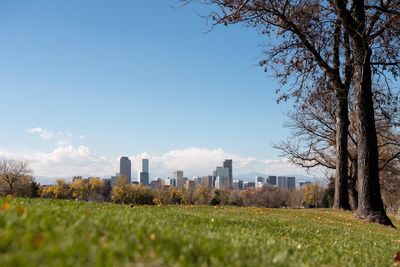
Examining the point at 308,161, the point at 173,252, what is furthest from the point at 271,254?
the point at 308,161

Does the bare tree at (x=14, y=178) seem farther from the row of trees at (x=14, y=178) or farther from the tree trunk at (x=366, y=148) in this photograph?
the tree trunk at (x=366, y=148)

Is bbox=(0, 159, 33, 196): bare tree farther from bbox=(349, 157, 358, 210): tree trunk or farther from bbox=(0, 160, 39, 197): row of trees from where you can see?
bbox=(349, 157, 358, 210): tree trunk

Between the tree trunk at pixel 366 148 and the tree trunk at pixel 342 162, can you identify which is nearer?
the tree trunk at pixel 366 148

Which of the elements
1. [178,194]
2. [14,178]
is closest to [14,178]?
[14,178]

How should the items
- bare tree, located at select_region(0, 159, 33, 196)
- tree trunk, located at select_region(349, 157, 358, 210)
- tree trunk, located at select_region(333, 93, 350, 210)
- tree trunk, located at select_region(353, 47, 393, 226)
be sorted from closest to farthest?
tree trunk, located at select_region(353, 47, 393, 226) < tree trunk, located at select_region(333, 93, 350, 210) < tree trunk, located at select_region(349, 157, 358, 210) < bare tree, located at select_region(0, 159, 33, 196)

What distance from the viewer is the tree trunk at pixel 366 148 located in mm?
21703

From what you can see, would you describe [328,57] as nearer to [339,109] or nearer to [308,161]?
[339,109]

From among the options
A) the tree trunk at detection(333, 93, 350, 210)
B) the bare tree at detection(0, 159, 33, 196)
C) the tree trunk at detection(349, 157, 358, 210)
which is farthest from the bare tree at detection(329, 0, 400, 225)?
the bare tree at detection(0, 159, 33, 196)

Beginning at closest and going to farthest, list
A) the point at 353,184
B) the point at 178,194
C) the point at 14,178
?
the point at 353,184 < the point at 14,178 < the point at 178,194

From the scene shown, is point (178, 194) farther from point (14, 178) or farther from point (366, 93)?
point (366, 93)

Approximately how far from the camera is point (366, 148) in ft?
72.2

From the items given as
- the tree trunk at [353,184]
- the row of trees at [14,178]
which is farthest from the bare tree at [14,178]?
the tree trunk at [353,184]

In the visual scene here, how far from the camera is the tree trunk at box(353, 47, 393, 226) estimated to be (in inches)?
854

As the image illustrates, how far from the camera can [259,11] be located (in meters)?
24.2
